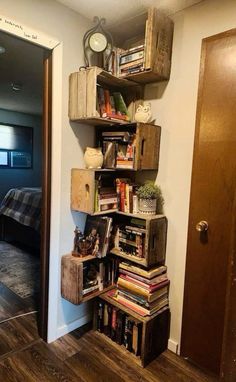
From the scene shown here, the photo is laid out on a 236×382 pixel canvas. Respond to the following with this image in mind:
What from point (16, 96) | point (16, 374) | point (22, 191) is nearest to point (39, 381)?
point (16, 374)

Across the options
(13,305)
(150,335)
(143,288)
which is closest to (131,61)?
(143,288)

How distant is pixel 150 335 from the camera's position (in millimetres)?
1741

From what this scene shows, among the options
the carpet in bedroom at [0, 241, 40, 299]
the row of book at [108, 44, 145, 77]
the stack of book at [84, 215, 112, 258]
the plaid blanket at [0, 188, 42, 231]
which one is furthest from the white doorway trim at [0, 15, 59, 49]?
the plaid blanket at [0, 188, 42, 231]

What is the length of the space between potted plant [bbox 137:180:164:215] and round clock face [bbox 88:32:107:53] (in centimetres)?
97

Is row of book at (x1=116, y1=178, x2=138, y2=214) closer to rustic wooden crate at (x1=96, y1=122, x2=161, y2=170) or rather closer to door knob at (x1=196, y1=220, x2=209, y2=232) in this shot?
rustic wooden crate at (x1=96, y1=122, x2=161, y2=170)

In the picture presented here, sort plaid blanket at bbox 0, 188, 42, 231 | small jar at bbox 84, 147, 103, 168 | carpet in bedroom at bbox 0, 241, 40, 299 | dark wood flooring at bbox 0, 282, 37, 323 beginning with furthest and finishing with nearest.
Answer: plaid blanket at bbox 0, 188, 42, 231
carpet in bedroom at bbox 0, 241, 40, 299
dark wood flooring at bbox 0, 282, 37, 323
small jar at bbox 84, 147, 103, 168

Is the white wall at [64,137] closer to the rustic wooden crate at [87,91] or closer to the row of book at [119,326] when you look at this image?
the rustic wooden crate at [87,91]

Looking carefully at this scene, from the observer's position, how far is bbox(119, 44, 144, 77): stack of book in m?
1.74

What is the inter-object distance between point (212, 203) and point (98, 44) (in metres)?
1.28

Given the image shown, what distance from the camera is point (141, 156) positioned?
1779 millimetres

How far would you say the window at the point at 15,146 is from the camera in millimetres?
4992

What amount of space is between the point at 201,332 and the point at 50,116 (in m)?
1.73

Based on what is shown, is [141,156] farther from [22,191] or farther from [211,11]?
[22,191]

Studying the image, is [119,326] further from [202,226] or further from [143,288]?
[202,226]
